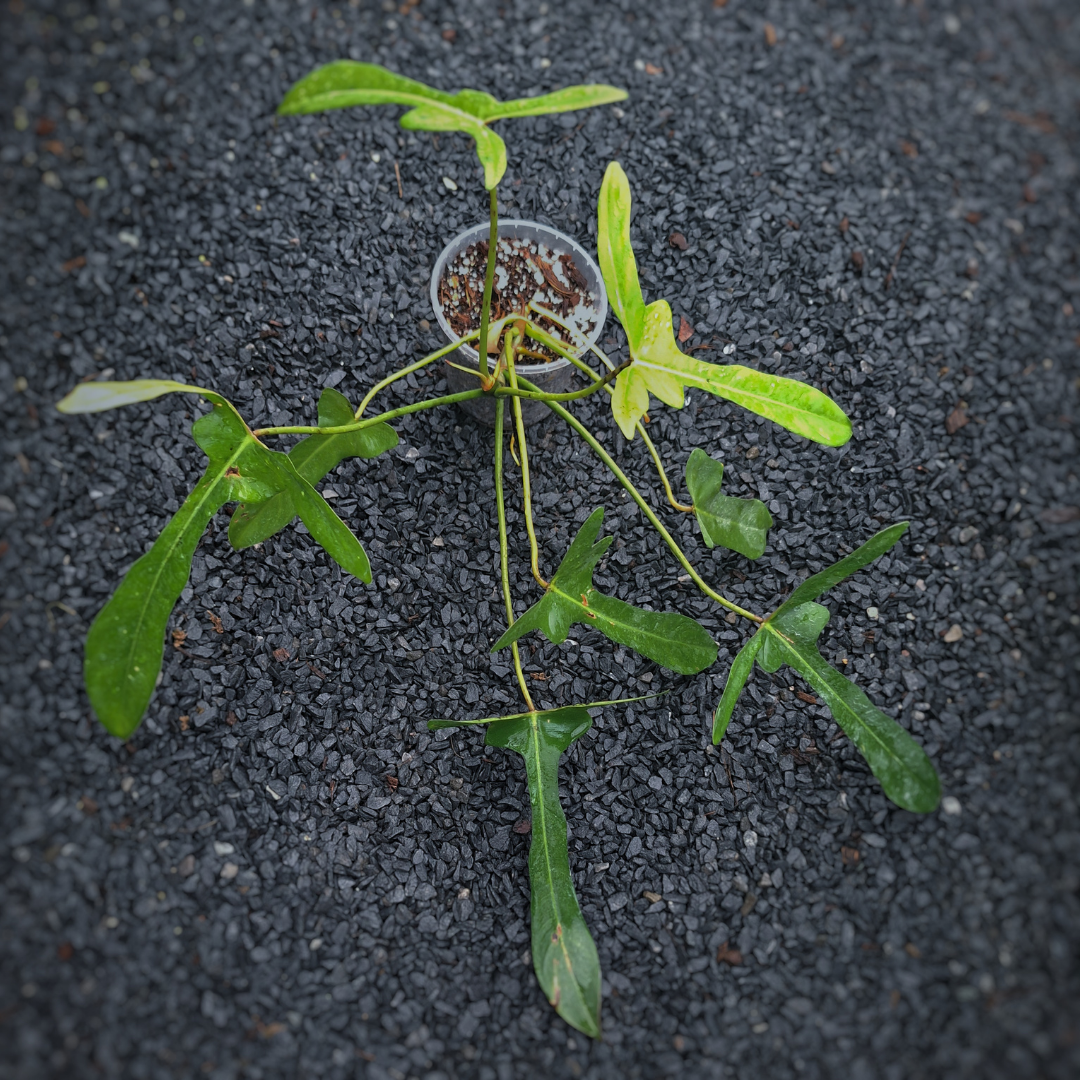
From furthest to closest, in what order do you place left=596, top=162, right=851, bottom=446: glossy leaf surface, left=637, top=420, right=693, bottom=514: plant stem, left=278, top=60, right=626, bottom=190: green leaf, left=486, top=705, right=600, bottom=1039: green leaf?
left=637, top=420, right=693, bottom=514: plant stem, left=486, top=705, right=600, bottom=1039: green leaf, left=596, top=162, right=851, bottom=446: glossy leaf surface, left=278, top=60, right=626, bottom=190: green leaf

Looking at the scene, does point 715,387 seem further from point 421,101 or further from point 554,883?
point 554,883

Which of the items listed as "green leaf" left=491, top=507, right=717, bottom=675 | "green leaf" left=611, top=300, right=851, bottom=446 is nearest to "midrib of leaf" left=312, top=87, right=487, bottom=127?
"green leaf" left=611, top=300, right=851, bottom=446

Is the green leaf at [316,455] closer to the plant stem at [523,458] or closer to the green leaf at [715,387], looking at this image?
the plant stem at [523,458]

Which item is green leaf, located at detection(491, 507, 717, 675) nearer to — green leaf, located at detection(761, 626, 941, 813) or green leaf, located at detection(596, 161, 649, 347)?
green leaf, located at detection(761, 626, 941, 813)

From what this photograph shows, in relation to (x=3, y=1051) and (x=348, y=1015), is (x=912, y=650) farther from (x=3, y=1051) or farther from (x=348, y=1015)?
(x=3, y=1051)

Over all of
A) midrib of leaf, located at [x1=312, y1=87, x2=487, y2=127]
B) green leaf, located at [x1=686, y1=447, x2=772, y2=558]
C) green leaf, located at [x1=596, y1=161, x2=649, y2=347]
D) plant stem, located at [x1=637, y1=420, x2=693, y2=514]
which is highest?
midrib of leaf, located at [x1=312, y1=87, x2=487, y2=127]

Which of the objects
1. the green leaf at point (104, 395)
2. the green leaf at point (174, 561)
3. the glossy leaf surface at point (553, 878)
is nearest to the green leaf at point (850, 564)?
the glossy leaf surface at point (553, 878)

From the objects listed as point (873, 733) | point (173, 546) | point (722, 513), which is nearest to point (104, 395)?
point (173, 546)
